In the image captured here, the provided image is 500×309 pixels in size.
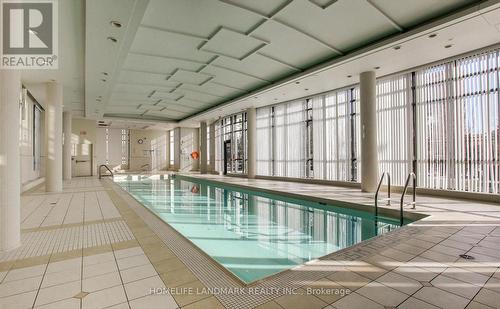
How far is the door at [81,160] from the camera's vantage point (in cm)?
1439

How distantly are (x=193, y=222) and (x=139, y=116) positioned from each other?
12296 millimetres

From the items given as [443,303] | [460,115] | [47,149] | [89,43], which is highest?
[89,43]

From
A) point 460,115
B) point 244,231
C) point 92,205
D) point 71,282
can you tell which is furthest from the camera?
point 460,115

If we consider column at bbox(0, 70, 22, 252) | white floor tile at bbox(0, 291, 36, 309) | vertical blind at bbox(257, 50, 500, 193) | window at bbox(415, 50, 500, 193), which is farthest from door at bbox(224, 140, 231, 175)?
white floor tile at bbox(0, 291, 36, 309)

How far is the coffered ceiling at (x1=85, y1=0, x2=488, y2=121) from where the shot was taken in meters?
4.33

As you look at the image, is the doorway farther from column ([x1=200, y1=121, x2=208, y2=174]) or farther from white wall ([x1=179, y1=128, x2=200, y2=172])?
white wall ([x1=179, y1=128, x2=200, y2=172])

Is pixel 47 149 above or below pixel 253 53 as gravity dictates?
below

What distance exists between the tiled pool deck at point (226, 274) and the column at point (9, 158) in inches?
9.0

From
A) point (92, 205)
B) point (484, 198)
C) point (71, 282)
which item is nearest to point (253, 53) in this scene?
point (92, 205)

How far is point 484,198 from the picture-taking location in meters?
5.60

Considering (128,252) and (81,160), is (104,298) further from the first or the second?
(81,160)

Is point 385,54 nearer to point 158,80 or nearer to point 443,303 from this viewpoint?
point 443,303

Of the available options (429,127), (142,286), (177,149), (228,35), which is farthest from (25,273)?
(177,149)

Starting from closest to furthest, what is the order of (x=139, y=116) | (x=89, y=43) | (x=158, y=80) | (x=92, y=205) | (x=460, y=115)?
(x=89, y=43)
(x=92, y=205)
(x=460, y=115)
(x=158, y=80)
(x=139, y=116)
